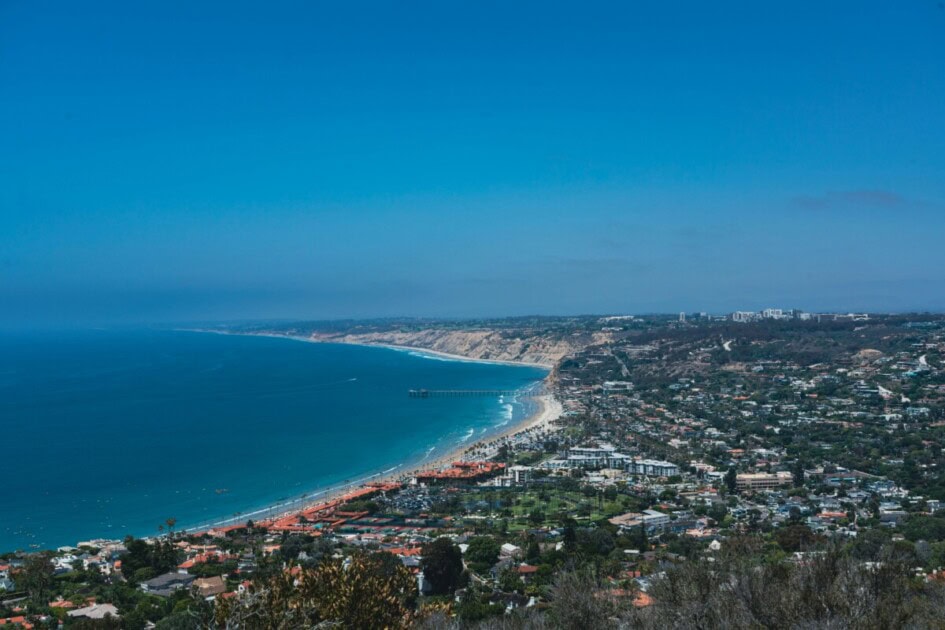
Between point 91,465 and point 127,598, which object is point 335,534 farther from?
point 91,465

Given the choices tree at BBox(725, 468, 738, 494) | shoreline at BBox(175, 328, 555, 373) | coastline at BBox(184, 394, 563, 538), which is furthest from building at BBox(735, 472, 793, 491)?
shoreline at BBox(175, 328, 555, 373)

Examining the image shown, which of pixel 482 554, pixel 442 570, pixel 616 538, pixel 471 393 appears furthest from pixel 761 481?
pixel 471 393

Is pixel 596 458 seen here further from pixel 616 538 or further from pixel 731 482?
pixel 616 538

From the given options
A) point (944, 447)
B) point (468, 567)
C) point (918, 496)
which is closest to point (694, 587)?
point (468, 567)

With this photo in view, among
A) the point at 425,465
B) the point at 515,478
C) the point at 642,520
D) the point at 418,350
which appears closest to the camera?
the point at 642,520

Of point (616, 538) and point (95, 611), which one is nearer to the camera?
point (95, 611)

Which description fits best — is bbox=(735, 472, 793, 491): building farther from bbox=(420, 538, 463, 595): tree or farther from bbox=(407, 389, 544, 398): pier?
bbox=(407, 389, 544, 398): pier
